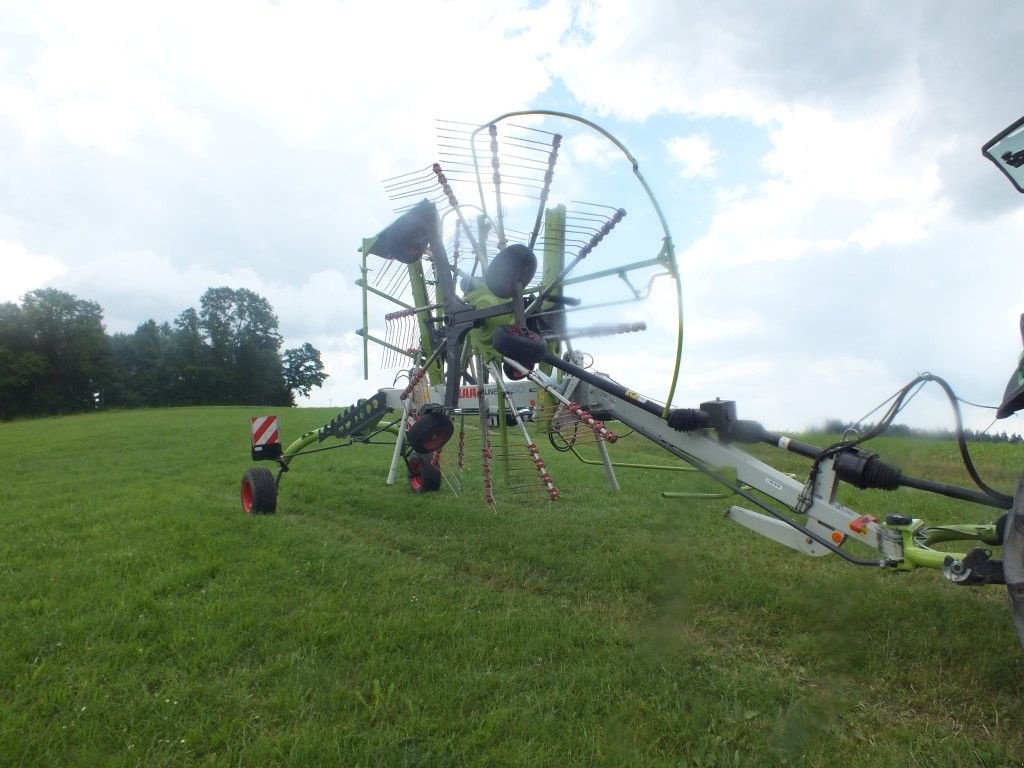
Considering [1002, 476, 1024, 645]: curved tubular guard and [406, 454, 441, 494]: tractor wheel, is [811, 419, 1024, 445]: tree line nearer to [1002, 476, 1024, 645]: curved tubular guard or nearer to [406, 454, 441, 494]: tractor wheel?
[1002, 476, 1024, 645]: curved tubular guard

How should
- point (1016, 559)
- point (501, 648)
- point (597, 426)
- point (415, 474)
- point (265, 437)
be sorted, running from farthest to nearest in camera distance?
point (415, 474), point (265, 437), point (597, 426), point (501, 648), point (1016, 559)

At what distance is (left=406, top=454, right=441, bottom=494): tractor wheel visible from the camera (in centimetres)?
1023

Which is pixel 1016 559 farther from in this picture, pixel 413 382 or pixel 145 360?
pixel 145 360

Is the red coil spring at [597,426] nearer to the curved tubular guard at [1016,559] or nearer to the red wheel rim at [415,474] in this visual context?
the curved tubular guard at [1016,559]

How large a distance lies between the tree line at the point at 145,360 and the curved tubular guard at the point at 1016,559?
2810 inches

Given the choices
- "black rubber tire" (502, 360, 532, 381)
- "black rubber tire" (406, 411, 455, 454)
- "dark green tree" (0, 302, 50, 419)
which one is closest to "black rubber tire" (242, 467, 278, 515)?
Answer: "black rubber tire" (406, 411, 455, 454)

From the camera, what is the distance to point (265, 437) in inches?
370

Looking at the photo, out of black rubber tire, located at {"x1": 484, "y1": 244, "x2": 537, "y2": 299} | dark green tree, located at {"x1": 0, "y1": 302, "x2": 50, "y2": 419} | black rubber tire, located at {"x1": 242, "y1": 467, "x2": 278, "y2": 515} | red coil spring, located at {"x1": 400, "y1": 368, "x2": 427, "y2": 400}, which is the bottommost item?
black rubber tire, located at {"x1": 242, "y1": 467, "x2": 278, "y2": 515}

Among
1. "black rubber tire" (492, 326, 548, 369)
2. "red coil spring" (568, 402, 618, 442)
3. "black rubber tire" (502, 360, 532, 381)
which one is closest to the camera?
"red coil spring" (568, 402, 618, 442)

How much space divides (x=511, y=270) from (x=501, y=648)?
2740 millimetres

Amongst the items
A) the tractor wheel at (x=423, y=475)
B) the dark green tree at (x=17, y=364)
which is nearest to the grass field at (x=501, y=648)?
the tractor wheel at (x=423, y=475)

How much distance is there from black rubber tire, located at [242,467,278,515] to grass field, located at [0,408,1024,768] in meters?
0.84

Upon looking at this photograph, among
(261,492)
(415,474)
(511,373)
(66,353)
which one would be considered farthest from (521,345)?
(66,353)

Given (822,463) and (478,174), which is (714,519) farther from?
(478,174)
